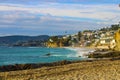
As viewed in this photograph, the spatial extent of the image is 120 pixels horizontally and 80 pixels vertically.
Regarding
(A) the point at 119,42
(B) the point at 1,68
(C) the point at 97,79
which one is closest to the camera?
(C) the point at 97,79

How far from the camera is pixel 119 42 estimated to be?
300 feet

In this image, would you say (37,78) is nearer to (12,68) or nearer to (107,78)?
(107,78)

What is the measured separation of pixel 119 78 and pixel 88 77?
1.80 metres

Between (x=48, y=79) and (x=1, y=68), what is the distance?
1188 centimetres

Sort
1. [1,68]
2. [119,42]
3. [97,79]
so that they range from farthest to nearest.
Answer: [119,42] → [1,68] → [97,79]

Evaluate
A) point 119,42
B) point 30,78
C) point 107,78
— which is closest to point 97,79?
point 107,78

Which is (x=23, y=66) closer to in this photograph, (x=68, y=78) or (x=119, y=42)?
(x=68, y=78)

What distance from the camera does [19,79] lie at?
20.5m

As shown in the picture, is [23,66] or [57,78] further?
[23,66]

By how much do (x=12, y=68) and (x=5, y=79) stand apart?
34.7ft

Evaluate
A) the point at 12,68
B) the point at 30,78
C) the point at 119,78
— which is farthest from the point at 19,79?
the point at 12,68

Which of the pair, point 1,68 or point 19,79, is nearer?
point 19,79

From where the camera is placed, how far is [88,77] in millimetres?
20797

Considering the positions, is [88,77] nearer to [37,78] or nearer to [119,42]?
[37,78]
